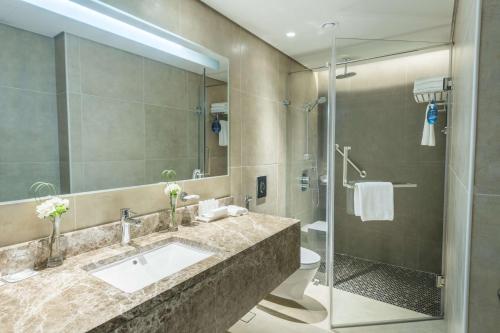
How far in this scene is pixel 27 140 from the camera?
3.90ft

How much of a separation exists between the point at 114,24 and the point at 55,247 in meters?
1.13

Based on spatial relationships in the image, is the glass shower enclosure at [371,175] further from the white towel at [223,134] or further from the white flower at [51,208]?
the white flower at [51,208]

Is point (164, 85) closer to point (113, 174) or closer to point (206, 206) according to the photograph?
point (113, 174)

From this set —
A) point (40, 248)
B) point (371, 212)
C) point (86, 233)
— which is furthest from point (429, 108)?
point (40, 248)

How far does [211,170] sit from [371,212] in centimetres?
146

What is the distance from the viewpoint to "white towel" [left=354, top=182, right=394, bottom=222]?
8.17 ft

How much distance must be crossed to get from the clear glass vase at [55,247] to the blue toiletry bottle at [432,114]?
2.64 m

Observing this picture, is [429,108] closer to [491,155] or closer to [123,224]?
[491,155]

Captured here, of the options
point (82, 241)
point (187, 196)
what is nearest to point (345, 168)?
point (187, 196)

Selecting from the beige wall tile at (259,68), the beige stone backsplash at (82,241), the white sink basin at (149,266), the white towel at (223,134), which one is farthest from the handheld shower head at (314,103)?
the white sink basin at (149,266)

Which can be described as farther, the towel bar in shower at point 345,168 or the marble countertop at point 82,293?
the towel bar in shower at point 345,168

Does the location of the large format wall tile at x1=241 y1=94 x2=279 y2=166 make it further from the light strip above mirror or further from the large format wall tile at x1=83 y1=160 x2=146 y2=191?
the large format wall tile at x1=83 y1=160 x2=146 y2=191

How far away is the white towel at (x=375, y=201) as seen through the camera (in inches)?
98.0

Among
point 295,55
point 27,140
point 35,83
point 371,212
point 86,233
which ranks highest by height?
point 295,55
